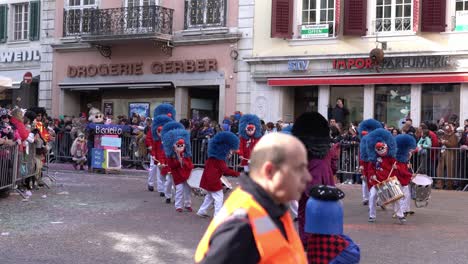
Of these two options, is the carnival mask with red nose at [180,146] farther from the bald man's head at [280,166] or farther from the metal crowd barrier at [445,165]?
the bald man's head at [280,166]

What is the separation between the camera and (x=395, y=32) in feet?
73.4

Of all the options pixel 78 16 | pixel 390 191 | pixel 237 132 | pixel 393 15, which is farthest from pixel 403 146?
pixel 78 16

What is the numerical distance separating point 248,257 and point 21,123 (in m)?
12.4

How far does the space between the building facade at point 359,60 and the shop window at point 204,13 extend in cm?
136

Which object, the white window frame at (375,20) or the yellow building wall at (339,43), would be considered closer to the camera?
the yellow building wall at (339,43)

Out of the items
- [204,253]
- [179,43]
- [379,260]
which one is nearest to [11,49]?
[179,43]

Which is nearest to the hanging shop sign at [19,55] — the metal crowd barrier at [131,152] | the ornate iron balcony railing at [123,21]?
the ornate iron balcony railing at [123,21]

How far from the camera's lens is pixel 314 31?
23.8 metres

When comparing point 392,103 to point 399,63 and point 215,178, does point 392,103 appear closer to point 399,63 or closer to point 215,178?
point 399,63

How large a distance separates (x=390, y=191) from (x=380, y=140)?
32.8 inches

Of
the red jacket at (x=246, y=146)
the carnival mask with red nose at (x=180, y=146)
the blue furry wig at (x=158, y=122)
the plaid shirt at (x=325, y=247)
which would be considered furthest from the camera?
the blue furry wig at (x=158, y=122)

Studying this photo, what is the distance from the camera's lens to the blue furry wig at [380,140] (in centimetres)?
1168

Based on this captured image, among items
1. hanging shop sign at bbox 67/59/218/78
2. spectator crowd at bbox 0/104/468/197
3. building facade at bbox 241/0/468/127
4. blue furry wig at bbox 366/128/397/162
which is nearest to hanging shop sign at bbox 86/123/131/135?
spectator crowd at bbox 0/104/468/197

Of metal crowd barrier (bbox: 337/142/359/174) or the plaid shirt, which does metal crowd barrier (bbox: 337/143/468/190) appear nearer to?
metal crowd barrier (bbox: 337/142/359/174)
